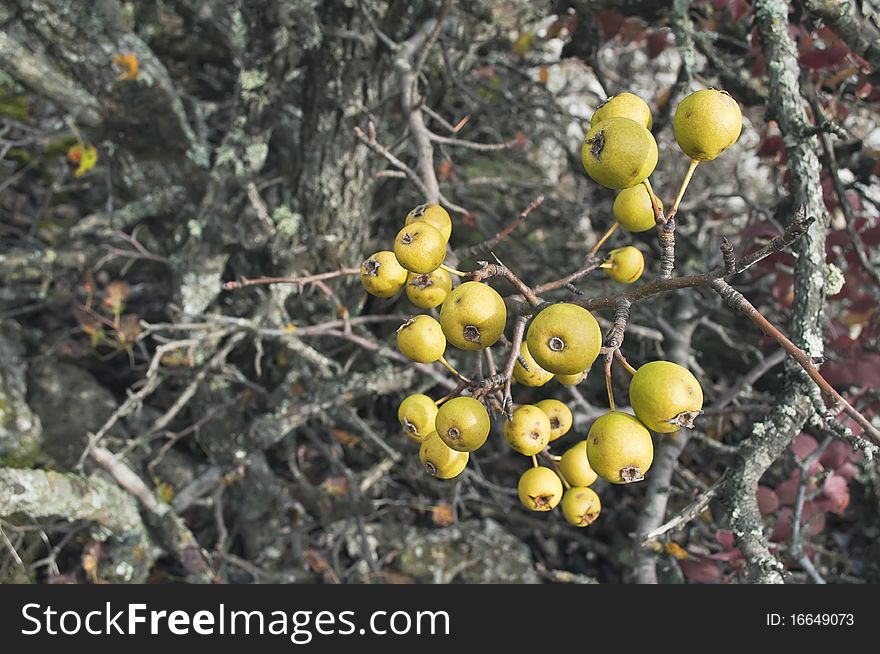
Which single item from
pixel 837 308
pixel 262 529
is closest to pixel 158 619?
pixel 262 529

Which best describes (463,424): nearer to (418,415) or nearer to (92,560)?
(418,415)

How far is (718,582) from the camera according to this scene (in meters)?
2.12

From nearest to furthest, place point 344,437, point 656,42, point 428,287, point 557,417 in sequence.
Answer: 1. point 428,287
2. point 557,417
3. point 656,42
4. point 344,437

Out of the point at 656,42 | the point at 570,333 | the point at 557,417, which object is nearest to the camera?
the point at 570,333

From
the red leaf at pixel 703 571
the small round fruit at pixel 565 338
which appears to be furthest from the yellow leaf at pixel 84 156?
the red leaf at pixel 703 571

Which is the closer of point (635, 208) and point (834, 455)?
point (635, 208)

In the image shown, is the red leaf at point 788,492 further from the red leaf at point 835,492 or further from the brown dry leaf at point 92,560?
the brown dry leaf at point 92,560

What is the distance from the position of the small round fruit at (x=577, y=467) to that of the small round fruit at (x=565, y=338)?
1.34 feet

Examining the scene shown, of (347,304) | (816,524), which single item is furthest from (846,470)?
(347,304)

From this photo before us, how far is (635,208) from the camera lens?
1312 mm

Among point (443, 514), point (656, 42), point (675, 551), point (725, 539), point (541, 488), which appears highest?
point (656, 42)

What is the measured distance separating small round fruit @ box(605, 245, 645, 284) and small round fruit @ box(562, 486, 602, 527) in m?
0.45

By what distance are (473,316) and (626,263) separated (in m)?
0.48

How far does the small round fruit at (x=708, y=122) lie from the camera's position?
3.56ft
